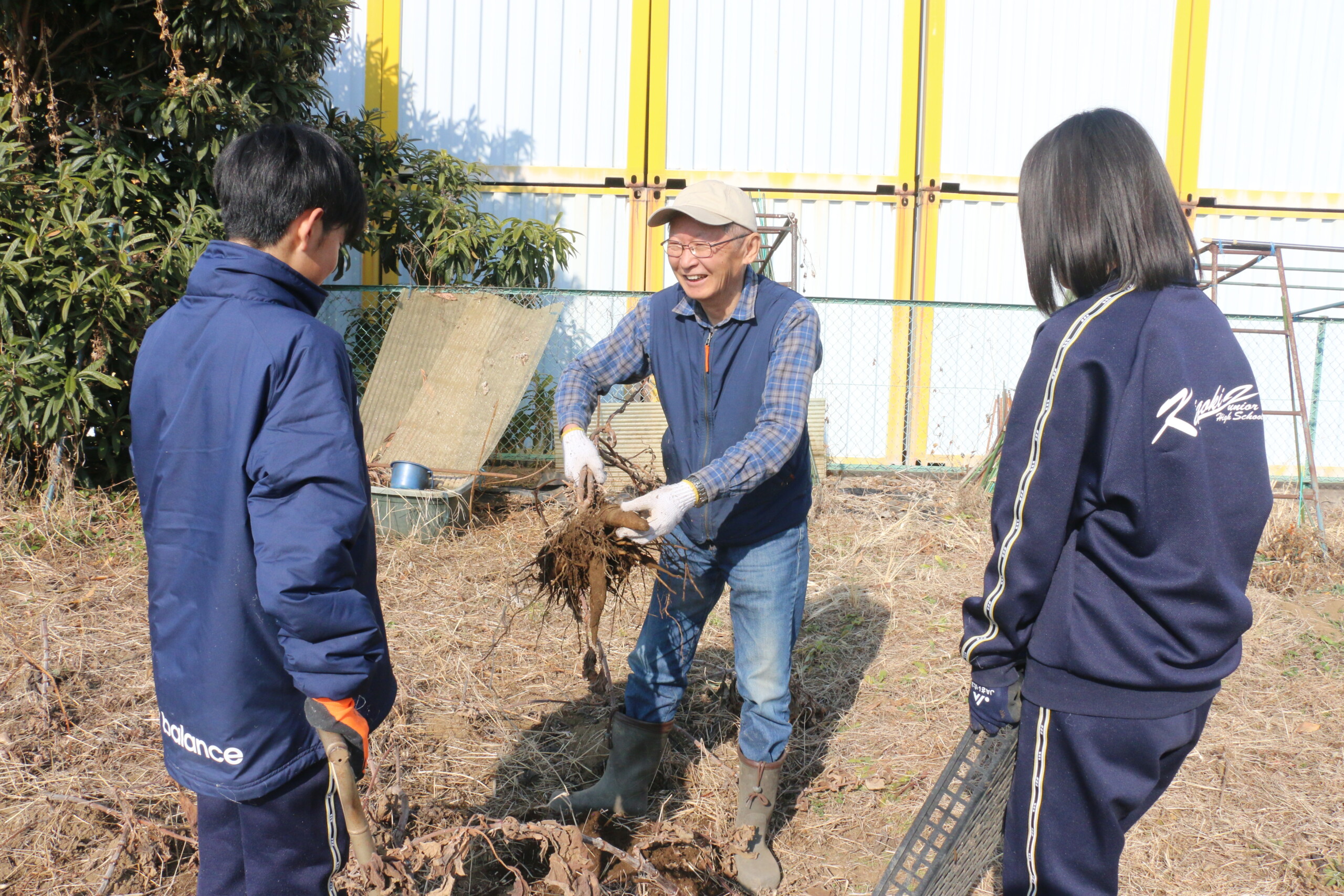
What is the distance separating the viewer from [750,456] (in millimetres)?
2355

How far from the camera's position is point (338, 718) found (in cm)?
153

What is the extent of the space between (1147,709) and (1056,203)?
3.01 ft

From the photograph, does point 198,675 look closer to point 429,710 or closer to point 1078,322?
point 1078,322

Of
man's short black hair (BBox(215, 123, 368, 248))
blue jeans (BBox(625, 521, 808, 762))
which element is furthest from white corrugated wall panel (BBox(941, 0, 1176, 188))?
man's short black hair (BBox(215, 123, 368, 248))

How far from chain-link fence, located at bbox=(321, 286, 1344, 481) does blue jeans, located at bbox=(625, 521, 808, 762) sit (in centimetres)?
516

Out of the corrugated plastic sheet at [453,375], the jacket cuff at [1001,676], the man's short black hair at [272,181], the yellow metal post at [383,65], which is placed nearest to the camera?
the man's short black hair at [272,181]

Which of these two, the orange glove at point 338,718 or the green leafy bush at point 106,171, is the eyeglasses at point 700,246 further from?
the green leafy bush at point 106,171

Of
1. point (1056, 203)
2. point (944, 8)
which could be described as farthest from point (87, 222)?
point (944, 8)

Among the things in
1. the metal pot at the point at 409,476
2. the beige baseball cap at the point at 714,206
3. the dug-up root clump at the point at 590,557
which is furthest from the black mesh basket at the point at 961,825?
the metal pot at the point at 409,476

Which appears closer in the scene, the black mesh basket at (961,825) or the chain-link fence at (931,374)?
the black mesh basket at (961,825)

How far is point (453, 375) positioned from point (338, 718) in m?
5.20

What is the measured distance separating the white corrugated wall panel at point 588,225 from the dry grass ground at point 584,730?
368 centimetres

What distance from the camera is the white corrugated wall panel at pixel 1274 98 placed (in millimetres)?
8359

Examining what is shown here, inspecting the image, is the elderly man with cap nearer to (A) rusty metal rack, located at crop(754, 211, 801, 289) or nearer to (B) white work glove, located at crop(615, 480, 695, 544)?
(B) white work glove, located at crop(615, 480, 695, 544)
